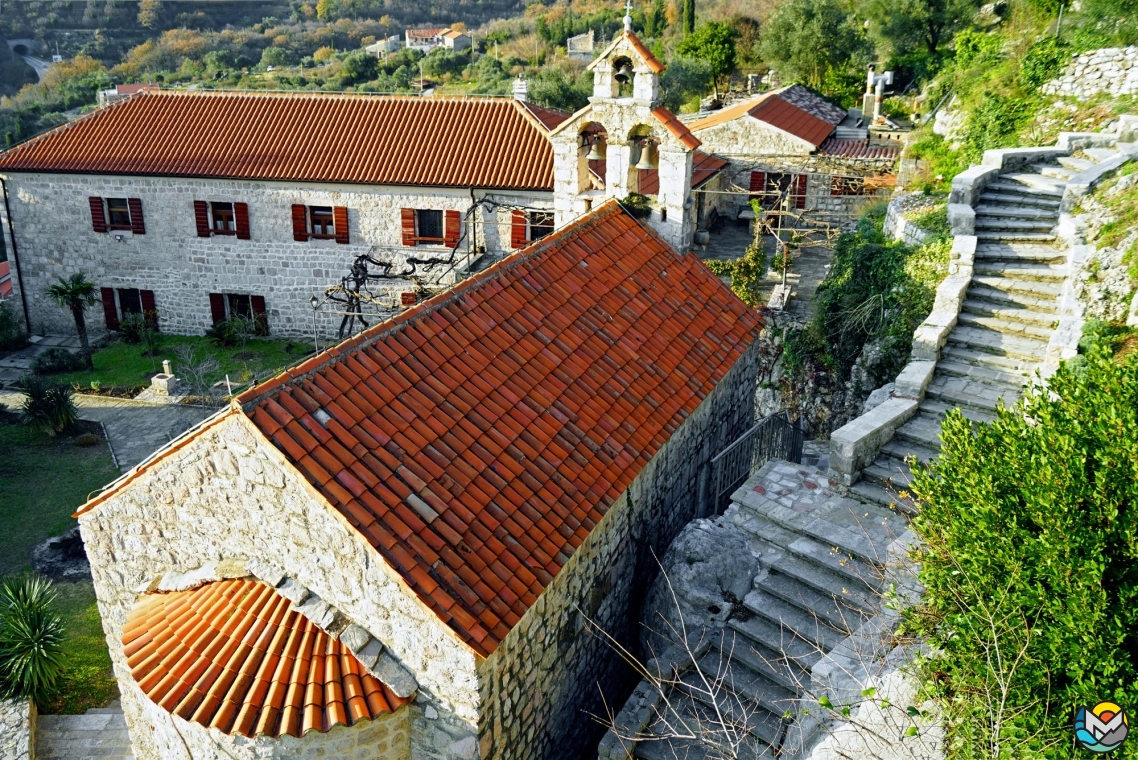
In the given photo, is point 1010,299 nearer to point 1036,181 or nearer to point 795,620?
point 1036,181

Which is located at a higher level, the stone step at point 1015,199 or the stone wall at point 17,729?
the stone step at point 1015,199

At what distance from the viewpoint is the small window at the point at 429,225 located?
81.5ft

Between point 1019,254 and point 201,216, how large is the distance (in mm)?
21778

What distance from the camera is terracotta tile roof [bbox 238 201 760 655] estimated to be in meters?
6.91

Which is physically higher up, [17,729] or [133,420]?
[17,729]

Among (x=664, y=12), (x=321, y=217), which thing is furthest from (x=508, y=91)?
(x=321, y=217)

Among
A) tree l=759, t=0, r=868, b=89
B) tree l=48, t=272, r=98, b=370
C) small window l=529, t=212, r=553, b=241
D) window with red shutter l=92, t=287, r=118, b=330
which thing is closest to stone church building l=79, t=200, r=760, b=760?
small window l=529, t=212, r=553, b=241

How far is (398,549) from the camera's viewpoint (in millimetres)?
6711

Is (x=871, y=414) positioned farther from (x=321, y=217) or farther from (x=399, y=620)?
(x=321, y=217)

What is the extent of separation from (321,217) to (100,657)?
15.6 meters

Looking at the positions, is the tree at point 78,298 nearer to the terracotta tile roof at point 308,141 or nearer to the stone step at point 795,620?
the terracotta tile roof at point 308,141

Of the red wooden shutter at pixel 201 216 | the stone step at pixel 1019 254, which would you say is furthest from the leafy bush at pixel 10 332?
the stone step at pixel 1019 254

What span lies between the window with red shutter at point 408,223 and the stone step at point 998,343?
52.1 feet

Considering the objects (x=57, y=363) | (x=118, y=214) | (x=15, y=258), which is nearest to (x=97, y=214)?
(x=118, y=214)
